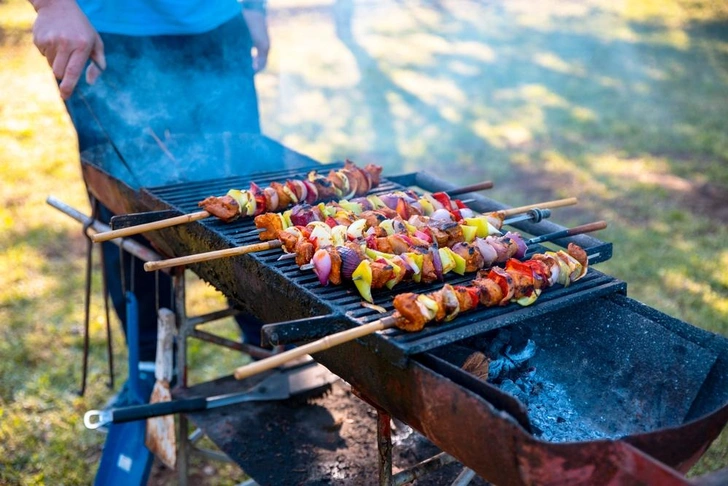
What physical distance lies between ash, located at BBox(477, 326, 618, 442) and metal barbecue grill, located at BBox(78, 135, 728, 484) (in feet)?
0.05

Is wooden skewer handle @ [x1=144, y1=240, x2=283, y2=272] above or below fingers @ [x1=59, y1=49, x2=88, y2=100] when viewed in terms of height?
below

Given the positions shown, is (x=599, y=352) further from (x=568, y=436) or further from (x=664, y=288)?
(x=664, y=288)

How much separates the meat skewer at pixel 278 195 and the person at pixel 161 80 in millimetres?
1046

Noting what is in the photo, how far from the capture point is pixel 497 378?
2.54 meters

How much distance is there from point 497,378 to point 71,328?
4.23 metres

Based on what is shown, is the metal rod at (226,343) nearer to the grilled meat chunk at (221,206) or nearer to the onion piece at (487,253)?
the grilled meat chunk at (221,206)

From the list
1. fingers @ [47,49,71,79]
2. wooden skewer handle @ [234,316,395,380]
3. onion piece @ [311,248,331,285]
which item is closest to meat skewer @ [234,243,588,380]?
wooden skewer handle @ [234,316,395,380]

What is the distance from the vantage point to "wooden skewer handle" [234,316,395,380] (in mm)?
1775

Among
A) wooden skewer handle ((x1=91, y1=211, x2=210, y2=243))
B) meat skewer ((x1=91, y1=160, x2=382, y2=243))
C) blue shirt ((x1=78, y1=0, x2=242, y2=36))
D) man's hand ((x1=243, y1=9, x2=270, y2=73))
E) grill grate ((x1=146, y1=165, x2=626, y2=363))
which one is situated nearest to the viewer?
grill grate ((x1=146, y1=165, x2=626, y2=363))

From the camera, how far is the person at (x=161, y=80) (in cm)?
409

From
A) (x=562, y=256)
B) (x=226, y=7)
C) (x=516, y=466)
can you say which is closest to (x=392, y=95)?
(x=226, y=7)

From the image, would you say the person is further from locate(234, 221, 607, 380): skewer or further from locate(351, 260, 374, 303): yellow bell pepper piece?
locate(234, 221, 607, 380): skewer

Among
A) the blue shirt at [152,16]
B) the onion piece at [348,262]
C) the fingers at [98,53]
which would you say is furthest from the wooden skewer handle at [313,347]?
the blue shirt at [152,16]

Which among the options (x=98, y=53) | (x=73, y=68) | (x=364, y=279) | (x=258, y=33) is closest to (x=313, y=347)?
(x=364, y=279)
